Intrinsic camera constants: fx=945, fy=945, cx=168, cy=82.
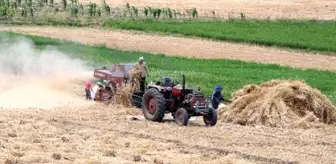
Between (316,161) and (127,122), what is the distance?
6.46 m

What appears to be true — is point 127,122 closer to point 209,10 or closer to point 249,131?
point 249,131

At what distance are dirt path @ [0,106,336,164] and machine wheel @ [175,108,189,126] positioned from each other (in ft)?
0.68

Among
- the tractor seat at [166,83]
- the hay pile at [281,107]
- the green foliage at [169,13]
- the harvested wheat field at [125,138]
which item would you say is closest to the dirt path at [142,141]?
the harvested wheat field at [125,138]

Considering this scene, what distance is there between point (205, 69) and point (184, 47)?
864cm

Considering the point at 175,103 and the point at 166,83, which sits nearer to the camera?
the point at 175,103

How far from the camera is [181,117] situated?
2327 cm

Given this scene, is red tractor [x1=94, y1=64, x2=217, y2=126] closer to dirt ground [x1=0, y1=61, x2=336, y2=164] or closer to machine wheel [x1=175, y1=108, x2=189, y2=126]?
machine wheel [x1=175, y1=108, x2=189, y2=126]

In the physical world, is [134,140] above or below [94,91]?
above

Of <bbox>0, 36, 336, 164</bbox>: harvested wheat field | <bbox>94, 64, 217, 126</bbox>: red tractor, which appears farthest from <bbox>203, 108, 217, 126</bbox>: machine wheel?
<bbox>0, 36, 336, 164</bbox>: harvested wheat field

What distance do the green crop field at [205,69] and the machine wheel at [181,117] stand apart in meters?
6.66

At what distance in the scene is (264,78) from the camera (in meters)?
35.0

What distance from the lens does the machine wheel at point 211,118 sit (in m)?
23.2

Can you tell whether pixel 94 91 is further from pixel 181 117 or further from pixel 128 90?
pixel 181 117

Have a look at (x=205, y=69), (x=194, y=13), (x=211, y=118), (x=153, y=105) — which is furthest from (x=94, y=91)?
(x=194, y=13)
